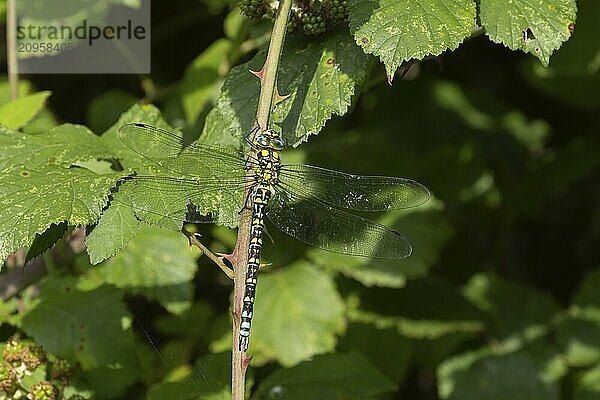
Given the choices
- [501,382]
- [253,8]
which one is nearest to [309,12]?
[253,8]

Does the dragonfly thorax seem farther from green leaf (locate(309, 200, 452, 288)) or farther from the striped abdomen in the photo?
green leaf (locate(309, 200, 452, 288))

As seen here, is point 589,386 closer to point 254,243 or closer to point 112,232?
point 254,243

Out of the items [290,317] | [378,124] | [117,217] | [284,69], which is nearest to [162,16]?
[378,124]

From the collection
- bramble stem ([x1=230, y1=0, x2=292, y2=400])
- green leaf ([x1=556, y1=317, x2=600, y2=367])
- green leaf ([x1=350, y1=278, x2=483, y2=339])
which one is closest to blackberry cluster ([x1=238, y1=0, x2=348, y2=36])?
bramble stem ([x1=230, y1=0, x2=292, y2=400])

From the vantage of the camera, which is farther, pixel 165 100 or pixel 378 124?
pixel 378 124

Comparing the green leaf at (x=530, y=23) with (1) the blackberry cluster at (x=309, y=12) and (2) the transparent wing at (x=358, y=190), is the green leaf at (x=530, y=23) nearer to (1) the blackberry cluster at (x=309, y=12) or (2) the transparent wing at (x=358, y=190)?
(1) the blackberry cluster at (x=309, y=12)

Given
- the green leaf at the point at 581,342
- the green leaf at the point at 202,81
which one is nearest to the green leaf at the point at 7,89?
the green leaf at the point at 202,81

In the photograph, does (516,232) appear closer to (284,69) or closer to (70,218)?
(284,69)
